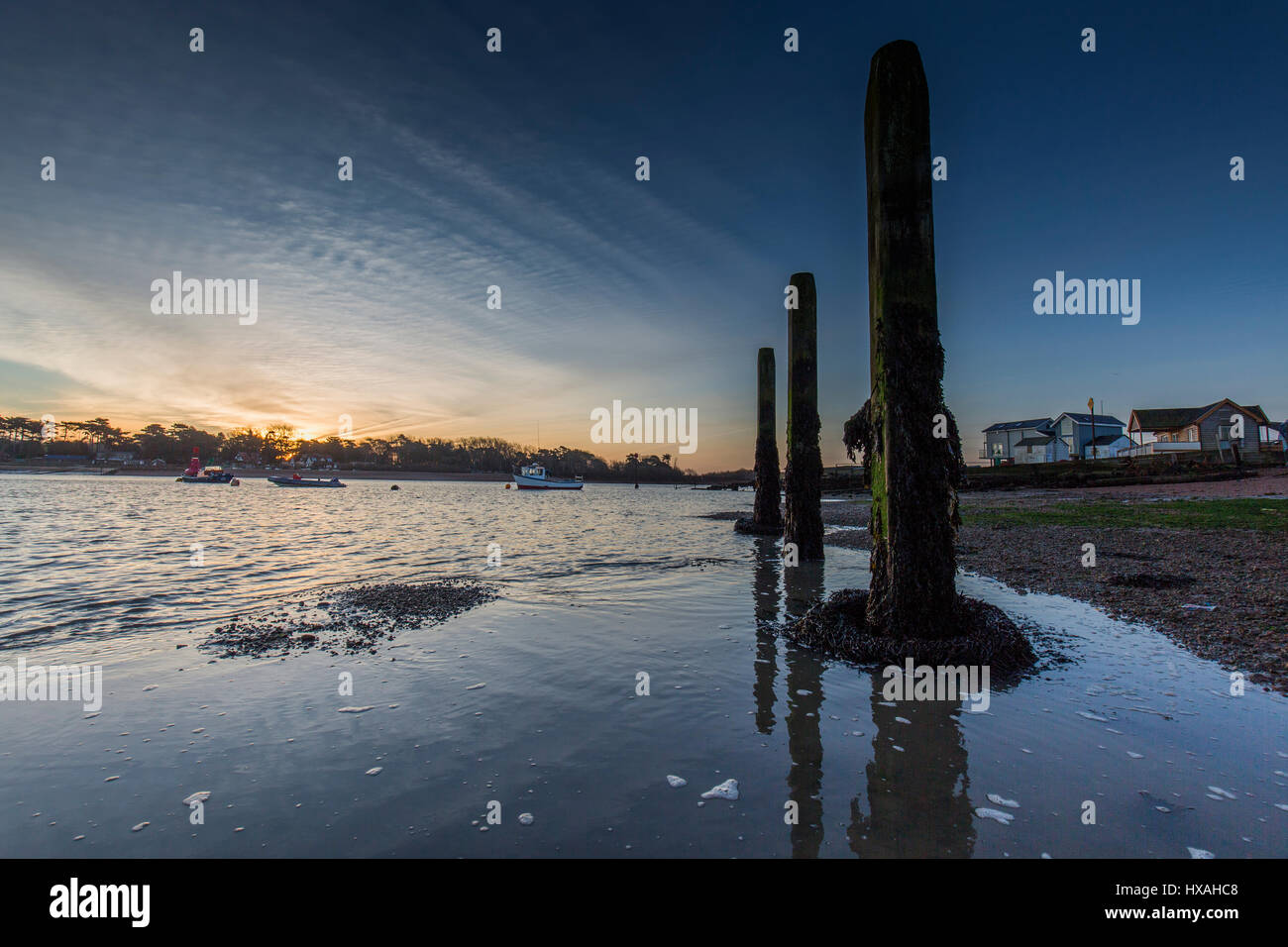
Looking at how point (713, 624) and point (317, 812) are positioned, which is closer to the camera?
point (317, 812)

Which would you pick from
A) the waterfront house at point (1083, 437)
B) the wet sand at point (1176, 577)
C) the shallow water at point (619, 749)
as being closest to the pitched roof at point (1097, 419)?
the waterfront house at point (1083, 437)

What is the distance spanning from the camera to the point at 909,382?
6719 mm

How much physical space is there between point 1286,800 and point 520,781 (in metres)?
5.21

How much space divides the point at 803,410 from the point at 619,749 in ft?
45.2

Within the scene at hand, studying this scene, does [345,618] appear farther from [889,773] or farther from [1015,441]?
[1015,441]

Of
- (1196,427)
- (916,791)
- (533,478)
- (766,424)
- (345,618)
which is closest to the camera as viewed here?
(916,791)

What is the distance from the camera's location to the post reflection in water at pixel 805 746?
348 centimetres

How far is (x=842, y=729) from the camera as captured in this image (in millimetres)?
5055

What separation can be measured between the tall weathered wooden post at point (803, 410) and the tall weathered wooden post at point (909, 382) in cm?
937

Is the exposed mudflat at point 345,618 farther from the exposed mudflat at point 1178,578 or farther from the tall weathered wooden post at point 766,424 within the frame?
the tall weathered wooden post at point 766,424

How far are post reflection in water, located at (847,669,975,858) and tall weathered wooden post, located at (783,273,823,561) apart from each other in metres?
11.1

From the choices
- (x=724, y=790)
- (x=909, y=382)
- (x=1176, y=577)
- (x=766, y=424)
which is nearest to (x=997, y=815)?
(x=724, y=790)
